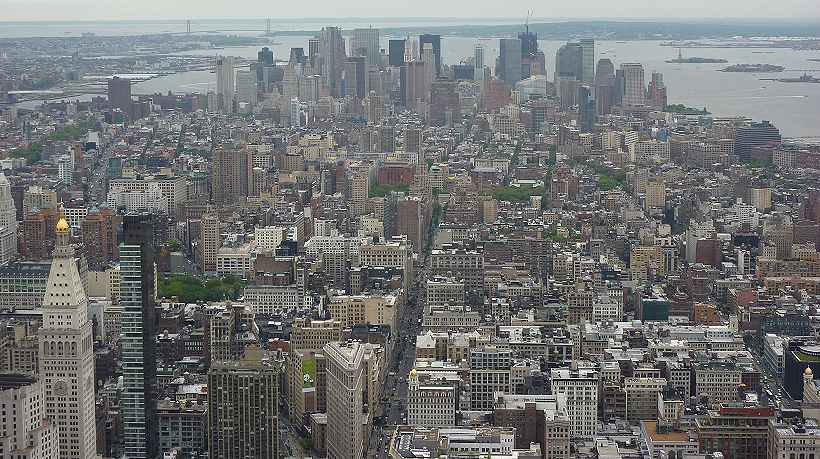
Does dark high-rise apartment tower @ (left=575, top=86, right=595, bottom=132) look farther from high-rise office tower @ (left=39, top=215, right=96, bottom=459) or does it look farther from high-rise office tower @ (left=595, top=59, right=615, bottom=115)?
high-rise office tower @ (left=39, top=215, right=96, bottom=459)

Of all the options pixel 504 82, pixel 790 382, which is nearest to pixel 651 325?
pixel 790 382

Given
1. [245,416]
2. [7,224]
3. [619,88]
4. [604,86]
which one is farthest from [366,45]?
[245,416]

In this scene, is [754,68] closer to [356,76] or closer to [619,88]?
[619,88]

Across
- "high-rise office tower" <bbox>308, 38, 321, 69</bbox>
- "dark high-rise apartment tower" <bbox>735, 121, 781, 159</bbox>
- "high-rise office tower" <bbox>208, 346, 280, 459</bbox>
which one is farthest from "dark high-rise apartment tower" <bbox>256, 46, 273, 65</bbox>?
"high-rise office tower" <bbox>208, 346, 280, 459</bbox>

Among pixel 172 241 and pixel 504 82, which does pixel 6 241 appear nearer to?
pixel 172 241

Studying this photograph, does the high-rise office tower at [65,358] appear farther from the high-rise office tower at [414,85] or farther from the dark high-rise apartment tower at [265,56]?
the dark high-rise apartment tower at [265,56]

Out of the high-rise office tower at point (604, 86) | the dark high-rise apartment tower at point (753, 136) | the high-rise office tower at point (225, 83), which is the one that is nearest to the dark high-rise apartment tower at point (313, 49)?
the high-rise office tower at point (225, 83)

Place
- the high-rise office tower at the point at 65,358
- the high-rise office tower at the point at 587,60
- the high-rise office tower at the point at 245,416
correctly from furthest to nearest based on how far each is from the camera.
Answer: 1. the high-rise office tower at the point at 587,60
2. the high-rise office tower at the point at 245,416
3. the high-rise office tower at the point at 65,358
